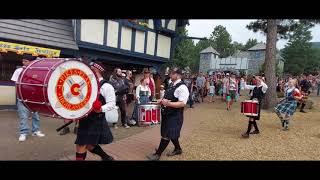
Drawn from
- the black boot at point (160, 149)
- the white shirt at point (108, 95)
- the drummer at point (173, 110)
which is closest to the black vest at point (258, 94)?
the drummer at point (173, 110)

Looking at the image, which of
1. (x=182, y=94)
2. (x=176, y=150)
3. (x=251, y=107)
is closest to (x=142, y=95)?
(x=251, y=107)

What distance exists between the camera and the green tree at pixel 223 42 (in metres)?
92.2

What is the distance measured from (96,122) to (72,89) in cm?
67

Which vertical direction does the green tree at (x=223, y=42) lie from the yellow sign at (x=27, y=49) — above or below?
above

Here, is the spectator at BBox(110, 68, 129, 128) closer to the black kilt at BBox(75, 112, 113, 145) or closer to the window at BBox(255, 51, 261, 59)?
the black kilt at BBox(75, 112, 113, 145)

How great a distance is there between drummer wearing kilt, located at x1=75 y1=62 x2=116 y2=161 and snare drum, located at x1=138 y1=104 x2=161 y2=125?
12.1ft

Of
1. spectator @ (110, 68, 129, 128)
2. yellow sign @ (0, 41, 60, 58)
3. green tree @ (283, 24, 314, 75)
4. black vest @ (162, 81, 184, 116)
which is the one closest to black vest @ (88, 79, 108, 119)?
black vest @ (162, 81, 184, 116)

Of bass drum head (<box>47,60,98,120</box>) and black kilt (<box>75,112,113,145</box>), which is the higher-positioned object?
bass drum head (<box>47,60,98,120</box>)

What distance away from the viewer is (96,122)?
4547 mm

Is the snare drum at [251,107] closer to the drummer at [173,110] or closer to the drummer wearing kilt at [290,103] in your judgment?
the drummer wearing kilt at [290,103]

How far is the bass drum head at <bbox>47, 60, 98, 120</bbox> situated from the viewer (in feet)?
13.0

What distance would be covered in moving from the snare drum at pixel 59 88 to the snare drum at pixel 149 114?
4071mm
